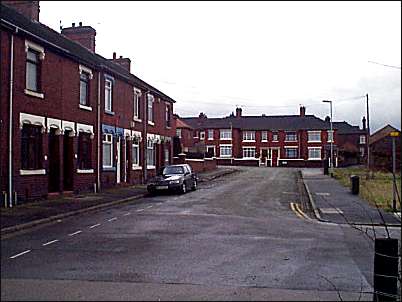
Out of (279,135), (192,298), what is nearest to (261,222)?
(192,298)

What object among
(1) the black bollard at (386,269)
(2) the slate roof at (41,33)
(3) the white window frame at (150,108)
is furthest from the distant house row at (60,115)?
(1) the black bollard at (386,269)

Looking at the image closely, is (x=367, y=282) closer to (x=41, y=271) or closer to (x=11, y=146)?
(x=41, y=271)

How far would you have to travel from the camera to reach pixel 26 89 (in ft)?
62.5

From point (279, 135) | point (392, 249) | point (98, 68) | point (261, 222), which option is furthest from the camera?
point (279, 135)

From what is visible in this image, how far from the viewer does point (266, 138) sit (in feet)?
273

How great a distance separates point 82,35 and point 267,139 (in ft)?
184

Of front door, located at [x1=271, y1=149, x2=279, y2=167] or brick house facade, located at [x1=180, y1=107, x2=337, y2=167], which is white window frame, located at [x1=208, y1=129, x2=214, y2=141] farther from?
front door, located at [x1=271, y1=149, x2=279, y2=167]

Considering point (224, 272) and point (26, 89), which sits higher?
point (26, 89)

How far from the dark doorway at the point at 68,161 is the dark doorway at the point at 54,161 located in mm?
972

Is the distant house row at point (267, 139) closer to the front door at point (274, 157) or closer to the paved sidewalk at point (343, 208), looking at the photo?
the front door at point (274, 157)

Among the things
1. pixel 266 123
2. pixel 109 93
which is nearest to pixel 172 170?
pixel 109 93

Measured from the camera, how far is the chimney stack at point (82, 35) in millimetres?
29078

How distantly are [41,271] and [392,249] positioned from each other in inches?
184

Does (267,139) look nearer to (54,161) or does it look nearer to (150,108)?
(150,108)
